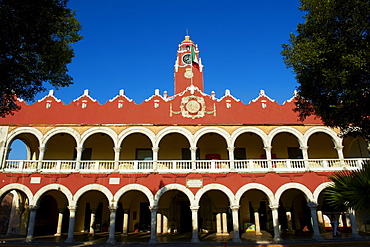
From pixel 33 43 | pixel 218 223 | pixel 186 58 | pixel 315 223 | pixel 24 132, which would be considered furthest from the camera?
pixel 186 58

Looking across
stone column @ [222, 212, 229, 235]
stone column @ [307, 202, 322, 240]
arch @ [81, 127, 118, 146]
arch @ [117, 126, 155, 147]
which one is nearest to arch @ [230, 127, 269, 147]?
stone column @ [307, 202, 322, 240]

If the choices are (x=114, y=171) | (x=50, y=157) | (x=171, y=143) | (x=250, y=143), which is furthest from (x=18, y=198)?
(x=250, y=143)

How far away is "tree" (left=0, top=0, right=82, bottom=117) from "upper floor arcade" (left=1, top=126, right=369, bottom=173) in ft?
21.0

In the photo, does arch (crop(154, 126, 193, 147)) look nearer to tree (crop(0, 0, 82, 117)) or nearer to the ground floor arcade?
the ground floor arcade

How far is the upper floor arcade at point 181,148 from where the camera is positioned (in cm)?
1756

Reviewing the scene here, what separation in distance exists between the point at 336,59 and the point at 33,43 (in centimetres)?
1072

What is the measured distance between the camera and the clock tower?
2819 centimetres

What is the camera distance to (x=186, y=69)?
28734 millimetres

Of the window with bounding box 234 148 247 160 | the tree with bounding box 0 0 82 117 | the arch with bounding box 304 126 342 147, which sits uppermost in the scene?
the tree with bounding box 0 0 82 117

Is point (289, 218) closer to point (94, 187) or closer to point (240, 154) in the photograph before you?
point (240, 154)

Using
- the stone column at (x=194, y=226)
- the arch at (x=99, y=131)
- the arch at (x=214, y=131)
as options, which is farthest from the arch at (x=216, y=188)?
the arch at (x=99, y=131)

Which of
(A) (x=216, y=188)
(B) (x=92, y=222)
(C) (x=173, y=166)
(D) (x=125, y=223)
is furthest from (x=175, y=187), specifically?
(B) (x=92, y=222)

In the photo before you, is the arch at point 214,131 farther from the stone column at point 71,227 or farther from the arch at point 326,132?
the stone column at point 71,227

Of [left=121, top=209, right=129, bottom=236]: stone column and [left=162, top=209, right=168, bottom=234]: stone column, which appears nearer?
[left=121, top=209, right=129, bottom=236]: stone column
